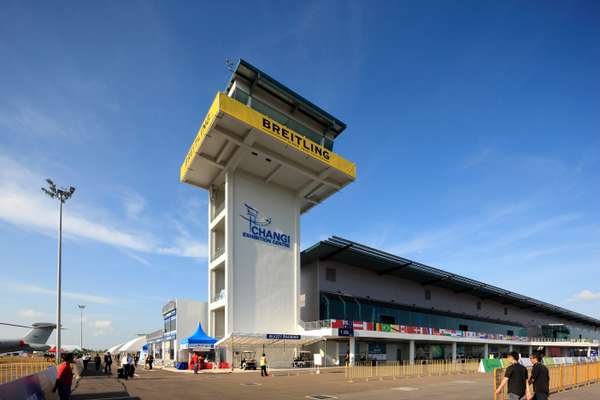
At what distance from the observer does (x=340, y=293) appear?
4981 centimetres

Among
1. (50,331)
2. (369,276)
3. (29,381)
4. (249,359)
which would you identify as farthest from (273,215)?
(50,331)

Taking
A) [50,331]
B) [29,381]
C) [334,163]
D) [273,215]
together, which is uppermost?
[334,163]

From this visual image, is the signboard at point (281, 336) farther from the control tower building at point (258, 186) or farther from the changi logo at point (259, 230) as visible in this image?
the changi logo at point (259, 230)

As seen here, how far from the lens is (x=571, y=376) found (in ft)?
63.4

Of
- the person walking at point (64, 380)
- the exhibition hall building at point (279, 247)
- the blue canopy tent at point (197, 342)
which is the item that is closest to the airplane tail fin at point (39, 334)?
the exhibition hall building at point (279, 247)

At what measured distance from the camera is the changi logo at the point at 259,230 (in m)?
38.2

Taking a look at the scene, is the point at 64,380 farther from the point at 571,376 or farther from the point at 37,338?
the point at 37,338

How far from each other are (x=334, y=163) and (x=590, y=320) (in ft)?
346

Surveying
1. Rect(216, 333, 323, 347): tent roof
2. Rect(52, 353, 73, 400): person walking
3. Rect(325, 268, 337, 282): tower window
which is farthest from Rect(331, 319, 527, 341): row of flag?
Rect(52, 353, 73, 400): person walking

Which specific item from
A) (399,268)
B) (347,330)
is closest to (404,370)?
(347,330)

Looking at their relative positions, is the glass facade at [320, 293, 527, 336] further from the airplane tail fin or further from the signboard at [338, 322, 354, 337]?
the airplane tail fin

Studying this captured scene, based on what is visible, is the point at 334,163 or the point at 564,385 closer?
the point at 564,385

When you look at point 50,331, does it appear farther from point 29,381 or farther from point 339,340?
point 29,381

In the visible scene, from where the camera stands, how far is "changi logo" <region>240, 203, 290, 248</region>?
38.2 m
